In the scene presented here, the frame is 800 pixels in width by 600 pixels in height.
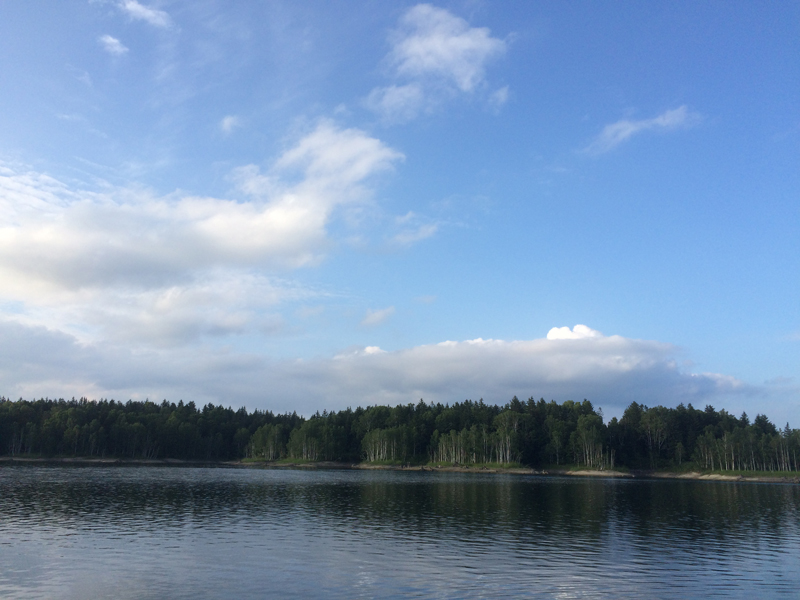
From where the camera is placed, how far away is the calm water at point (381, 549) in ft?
87.4

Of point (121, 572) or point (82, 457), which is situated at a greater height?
point (121, 572)

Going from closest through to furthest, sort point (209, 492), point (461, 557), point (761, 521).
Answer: point (461, 557) → point (761, 521) → point (209, 492)

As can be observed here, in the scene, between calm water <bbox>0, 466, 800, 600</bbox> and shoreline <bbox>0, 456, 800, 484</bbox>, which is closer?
calm water <bbox>0, 466, 800, 600</bbox>

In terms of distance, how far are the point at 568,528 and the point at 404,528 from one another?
1393 cm

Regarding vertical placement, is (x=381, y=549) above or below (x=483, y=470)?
above

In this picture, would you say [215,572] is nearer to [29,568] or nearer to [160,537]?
[29,568]

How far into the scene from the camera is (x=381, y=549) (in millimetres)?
35938

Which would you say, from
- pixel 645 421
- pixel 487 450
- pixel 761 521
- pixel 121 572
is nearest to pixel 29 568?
pixel 121 572

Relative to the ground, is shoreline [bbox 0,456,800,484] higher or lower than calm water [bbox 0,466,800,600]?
lower

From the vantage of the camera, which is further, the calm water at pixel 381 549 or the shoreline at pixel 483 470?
the shoreline at pixel 483 470

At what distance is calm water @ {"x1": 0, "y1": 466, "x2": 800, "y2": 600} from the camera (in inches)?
1048

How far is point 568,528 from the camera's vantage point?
4703cm

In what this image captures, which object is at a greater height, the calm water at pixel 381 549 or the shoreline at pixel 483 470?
the calm water at pixel 381 549

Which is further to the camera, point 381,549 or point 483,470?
point 483,470
